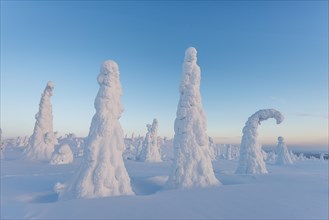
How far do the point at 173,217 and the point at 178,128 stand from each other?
8473 mm

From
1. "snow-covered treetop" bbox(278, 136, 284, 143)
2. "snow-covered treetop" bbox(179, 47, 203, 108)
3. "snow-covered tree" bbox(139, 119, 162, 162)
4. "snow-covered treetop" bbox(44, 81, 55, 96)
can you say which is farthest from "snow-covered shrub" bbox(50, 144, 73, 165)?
"snow-covered treetop" bbox(278, 136, 284, 143)

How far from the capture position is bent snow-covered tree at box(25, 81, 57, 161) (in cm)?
3900

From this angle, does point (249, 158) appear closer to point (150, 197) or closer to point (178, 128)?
point (178, 128)

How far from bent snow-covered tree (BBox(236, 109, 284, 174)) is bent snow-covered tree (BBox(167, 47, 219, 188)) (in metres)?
10.9

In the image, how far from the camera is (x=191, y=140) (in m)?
17.0

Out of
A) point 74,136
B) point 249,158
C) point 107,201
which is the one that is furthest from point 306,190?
point 74,136

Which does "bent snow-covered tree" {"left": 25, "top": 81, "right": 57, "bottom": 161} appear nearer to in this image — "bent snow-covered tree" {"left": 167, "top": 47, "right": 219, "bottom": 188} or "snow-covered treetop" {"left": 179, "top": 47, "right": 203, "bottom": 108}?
"snow-covered treetop" {"left": 179, "top": 47, "right": 203, "bottom": 108}

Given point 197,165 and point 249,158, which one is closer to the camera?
point 197,165

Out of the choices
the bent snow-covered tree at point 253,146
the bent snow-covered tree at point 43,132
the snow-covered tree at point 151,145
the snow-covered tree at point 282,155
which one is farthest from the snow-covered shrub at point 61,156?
the snow-covered tree at point 282,155

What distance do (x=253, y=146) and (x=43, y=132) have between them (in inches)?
1093

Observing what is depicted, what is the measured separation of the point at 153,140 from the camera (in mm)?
51062

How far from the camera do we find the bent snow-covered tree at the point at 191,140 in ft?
54.1

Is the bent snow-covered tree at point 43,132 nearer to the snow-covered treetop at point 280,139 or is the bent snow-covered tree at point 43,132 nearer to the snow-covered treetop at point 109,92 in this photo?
the snow-covered treetop at point 109,92

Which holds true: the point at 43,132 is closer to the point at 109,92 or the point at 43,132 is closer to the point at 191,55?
the point at 109,92
